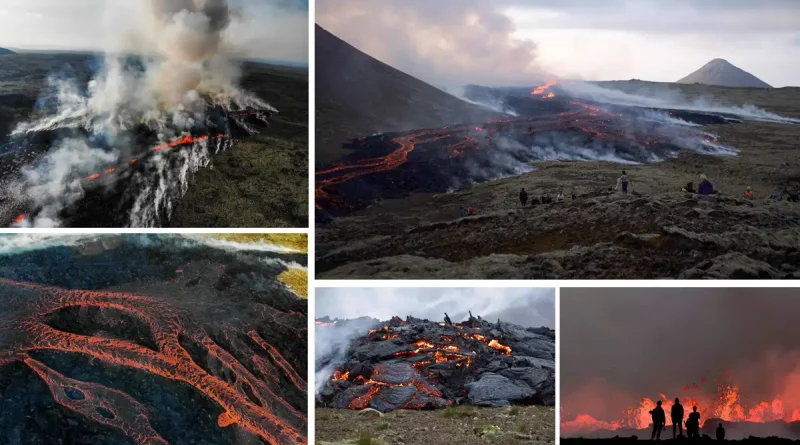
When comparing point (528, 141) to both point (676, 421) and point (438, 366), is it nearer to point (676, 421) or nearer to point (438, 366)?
point (438, 366)

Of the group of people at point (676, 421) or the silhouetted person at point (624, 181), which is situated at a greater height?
the silhouetted person at point (624, 181)

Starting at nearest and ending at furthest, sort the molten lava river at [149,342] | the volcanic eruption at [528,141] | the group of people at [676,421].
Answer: the molten lava river at [149,342] < the group of people at [676,421] < the volcanic eruption at [528,141]

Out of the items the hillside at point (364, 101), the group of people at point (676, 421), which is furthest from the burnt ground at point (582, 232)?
the group of people at point (676, 421)

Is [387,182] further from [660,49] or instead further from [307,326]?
[660,49]

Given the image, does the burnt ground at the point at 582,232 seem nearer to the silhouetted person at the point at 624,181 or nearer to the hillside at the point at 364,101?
the silhouetted person at the point at 624,181

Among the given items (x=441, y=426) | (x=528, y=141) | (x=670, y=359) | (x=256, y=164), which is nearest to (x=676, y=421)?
(x=670, y=359)
